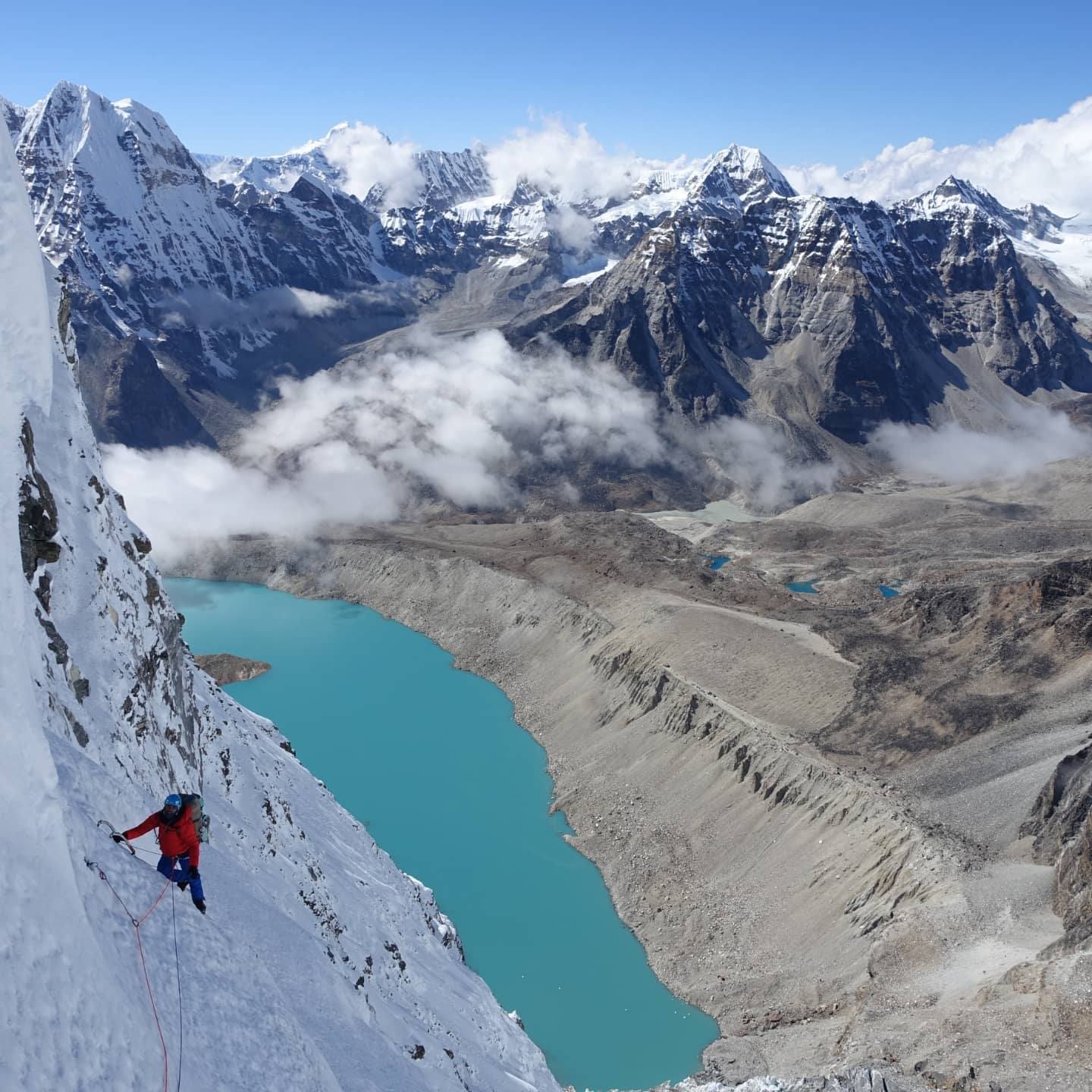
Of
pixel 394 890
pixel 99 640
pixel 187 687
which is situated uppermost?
pixel 99 640

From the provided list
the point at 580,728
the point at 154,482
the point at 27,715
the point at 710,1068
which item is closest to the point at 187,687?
the point at 27,715

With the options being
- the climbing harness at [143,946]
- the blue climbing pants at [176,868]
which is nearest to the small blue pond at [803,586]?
the blue climbing pants at [176,868]

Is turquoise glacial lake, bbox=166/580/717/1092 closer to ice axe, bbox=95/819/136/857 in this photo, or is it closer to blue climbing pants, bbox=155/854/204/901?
blue climbing pants, bbox=155/854/204/901

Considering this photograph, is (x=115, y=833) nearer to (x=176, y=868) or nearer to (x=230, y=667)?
(x=176, y=868)

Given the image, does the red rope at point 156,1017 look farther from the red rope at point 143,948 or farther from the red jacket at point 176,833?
the red jacket at point 176,833

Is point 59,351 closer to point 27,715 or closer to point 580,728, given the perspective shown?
point 27,715
